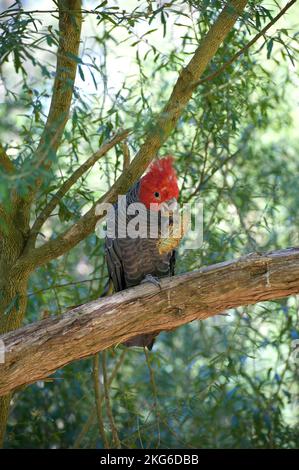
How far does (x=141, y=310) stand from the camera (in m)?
2.53

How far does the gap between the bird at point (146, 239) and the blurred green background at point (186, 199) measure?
0.75ft

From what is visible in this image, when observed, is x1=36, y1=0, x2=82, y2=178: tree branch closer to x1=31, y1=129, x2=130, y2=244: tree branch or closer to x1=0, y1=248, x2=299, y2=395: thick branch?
x1=31, y1=129, x2=130, y2=244: tree branch

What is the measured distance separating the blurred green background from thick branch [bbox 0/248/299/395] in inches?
24.4

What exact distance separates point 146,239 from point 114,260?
19 cm

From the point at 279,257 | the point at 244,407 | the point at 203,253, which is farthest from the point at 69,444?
the point at 279,257

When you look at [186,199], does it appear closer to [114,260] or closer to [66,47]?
[114,260]

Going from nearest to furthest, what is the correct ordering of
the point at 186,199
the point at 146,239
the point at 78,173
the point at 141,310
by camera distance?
the point at 141,310, the point at 78,173, the point at 146,239, the point at 186,199

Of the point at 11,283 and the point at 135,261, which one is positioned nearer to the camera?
the point at 11,283

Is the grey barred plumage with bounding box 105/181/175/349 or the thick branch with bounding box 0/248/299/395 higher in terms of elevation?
the grey barred plumage with bounding box 105/181/175/349

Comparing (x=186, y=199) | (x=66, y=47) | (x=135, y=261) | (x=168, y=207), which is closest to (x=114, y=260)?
(x=135, y=261)

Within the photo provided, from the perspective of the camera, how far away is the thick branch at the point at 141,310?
244 cm

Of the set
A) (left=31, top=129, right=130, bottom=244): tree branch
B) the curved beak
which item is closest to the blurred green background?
(left=31, top=129, right=130, bottom=244): tree branch

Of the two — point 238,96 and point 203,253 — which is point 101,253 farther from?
point 238,96

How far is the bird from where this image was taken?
2.75m
